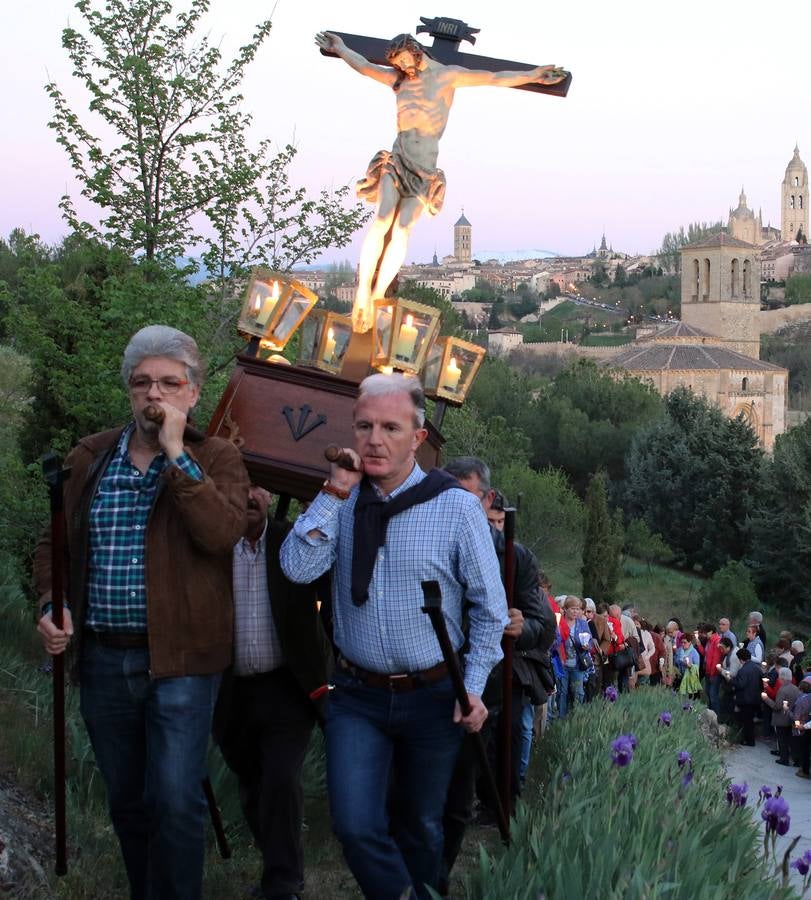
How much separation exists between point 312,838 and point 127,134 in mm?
7401

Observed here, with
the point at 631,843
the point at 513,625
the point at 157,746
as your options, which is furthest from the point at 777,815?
the point at 157,746

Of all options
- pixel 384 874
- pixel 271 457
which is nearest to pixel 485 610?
pixel 384 874

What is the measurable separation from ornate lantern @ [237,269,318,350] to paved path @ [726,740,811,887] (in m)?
4.49

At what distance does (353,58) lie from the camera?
20.9 ft

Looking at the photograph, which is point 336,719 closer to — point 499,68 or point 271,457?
point 271,457

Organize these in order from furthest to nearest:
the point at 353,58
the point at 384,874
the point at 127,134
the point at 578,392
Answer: the point at 578,392, the point at 127,134, the point at 353,58, the point at 384,874

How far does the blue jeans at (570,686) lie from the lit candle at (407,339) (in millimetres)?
6116

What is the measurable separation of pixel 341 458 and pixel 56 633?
39.1 inches

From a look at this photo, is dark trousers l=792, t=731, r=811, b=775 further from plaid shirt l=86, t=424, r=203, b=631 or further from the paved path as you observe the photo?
plaid shirt l=86, t=424, r=203, b=631

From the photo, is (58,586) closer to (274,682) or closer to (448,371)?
(274,682)

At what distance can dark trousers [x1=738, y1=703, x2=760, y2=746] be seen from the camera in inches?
590

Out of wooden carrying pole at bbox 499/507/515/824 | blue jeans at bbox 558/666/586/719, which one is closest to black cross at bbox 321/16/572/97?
wooden carrying pole at bbox 499/507/515/824

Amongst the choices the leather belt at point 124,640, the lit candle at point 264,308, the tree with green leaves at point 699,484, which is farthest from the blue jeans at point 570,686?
the tree with green leaves at point 699,484

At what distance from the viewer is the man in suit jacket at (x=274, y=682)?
4543 millimetres
